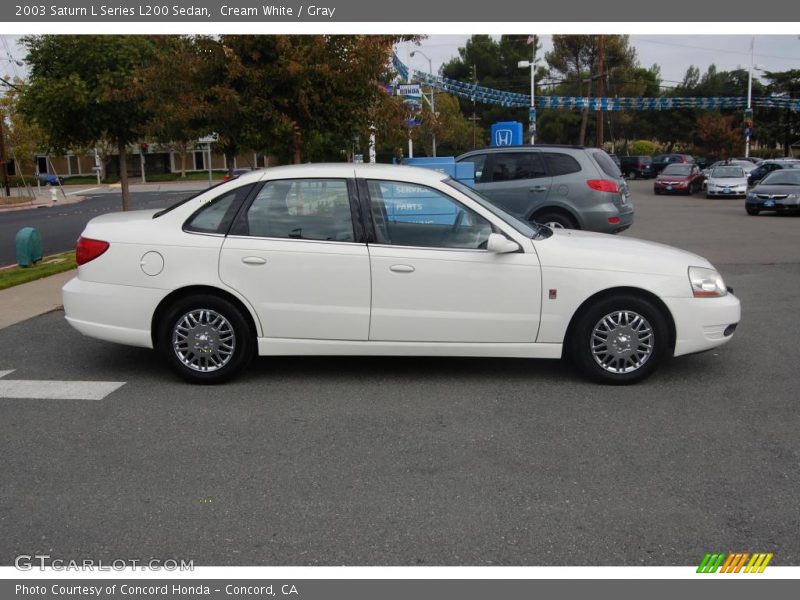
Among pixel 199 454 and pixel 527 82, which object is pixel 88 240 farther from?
pixel 527 82

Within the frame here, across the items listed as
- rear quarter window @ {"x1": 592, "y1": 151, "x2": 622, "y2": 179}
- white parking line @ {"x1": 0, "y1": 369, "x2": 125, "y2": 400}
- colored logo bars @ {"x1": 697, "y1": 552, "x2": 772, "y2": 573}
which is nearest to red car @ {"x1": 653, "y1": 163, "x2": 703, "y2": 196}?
rear quarter window @ {"x1": 592, "y1": 151, "x2": 622, "y2": 179}

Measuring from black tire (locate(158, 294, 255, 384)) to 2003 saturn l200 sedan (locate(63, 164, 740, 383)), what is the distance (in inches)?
0.4

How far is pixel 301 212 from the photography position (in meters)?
6.23

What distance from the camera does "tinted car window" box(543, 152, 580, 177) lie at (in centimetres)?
1292

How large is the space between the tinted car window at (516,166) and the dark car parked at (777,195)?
40.0ft

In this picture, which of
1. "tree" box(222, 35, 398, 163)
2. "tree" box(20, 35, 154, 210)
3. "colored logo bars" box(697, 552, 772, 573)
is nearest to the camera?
"colored logo bars" box(697, 552, 772, 573)

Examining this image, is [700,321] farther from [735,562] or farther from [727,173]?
[727,173]

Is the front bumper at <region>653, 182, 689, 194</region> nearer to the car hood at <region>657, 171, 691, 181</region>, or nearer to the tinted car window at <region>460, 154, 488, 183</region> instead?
the car hood at <region>657, 171, 691, 181</region>

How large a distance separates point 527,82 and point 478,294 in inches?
2699

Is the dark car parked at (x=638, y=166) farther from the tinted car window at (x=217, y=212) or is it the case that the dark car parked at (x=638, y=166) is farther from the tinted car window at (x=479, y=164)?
the tinted car window at (x=217, y=212)

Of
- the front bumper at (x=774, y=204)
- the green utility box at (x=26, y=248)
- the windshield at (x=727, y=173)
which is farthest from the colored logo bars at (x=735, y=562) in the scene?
the windshield at (x=727, y=173)

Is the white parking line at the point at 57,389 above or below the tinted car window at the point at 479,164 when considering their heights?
below

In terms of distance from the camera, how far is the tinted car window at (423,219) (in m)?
6.10

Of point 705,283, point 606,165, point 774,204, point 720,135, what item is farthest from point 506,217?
point 720,135
